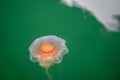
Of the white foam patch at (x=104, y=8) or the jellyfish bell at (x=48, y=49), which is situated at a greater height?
the white foam patch at (x=104, y=8)

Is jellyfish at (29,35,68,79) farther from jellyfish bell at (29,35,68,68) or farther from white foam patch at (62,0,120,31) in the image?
white foam patch at (62,0,120,31)

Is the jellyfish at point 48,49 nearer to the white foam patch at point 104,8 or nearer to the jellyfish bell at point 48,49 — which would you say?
the jellyfish bell at point 48,49

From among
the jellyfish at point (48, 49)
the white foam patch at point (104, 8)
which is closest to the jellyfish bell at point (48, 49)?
the jellyfish at point (48, 49)

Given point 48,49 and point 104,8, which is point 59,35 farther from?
point 104,8

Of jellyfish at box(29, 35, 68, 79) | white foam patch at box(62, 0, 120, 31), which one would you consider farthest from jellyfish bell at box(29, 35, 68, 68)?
white foam patch at box(62, 0, 120, 31)
